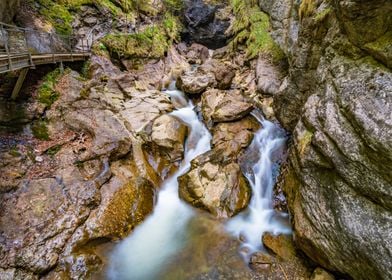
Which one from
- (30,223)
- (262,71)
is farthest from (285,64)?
(30,223)

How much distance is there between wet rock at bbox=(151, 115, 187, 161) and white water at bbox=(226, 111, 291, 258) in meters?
2.70

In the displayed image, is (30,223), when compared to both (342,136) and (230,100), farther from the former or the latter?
(230,100)

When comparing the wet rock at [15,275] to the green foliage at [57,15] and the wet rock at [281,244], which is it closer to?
the wet rock at [281,244]

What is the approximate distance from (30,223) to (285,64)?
13.1 m

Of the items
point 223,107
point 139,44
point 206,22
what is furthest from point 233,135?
point 206,22

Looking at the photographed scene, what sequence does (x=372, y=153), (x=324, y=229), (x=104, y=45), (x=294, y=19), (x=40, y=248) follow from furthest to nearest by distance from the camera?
1. (x=104, y=45)
2. (x=294, y=19)
3. (x=40, y=248)
4. (x=324, y=229)
5. (x=372, y=153)

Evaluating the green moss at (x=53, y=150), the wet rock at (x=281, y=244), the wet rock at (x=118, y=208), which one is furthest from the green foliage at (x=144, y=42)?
the wet rock at (x=281, y=244)

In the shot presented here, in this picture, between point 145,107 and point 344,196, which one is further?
point 145,107

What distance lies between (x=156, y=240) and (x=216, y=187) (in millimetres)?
2464

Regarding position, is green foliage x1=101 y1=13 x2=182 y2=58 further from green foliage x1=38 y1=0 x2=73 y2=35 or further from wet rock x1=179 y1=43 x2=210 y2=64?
green foliage x1=38 y1=0 x2=73 y2=35

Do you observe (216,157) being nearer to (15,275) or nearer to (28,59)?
(15,275)

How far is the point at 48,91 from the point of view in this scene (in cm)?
1005

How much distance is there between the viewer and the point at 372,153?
440 centimetres

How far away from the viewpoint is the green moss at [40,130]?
870 cm
